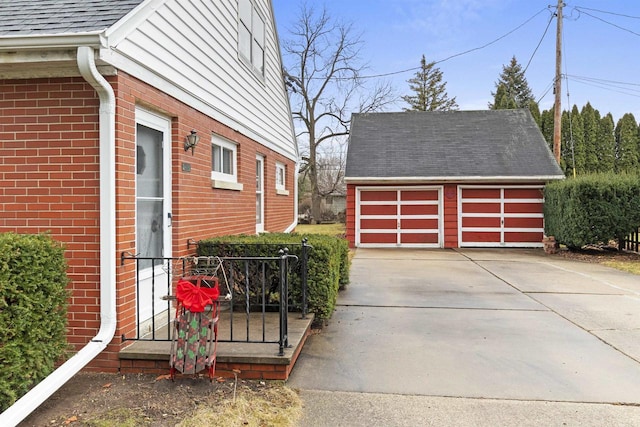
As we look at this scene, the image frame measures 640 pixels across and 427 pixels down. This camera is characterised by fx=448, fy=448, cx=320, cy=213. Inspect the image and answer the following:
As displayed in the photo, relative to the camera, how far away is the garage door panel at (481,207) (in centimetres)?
1482

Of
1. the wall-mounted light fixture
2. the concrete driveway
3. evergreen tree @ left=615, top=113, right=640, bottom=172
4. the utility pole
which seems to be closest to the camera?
the concrete driveway

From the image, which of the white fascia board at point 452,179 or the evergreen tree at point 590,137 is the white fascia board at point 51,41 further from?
the evergreen tree at point 590,137

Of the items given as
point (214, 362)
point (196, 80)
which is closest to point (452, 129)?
point (196, 80)

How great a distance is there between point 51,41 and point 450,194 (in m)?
13.1

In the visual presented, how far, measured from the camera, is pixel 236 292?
17.7ft

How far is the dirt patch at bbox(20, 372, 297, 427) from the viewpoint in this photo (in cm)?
303

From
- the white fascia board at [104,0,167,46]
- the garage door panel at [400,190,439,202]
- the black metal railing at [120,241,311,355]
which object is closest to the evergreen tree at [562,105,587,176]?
the garage door panel at [400,190,439,202]

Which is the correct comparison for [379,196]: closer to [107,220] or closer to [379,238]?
[379,238]

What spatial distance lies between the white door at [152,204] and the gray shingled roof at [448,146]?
32.9 feet

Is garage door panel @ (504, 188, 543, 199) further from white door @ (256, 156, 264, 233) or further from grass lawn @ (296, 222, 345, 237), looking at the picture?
white door @ (256, 156, 264, 233)

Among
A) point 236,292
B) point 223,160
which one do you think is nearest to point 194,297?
point 236,292

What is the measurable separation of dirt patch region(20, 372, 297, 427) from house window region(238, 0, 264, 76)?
549cm

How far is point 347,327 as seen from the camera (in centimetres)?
543

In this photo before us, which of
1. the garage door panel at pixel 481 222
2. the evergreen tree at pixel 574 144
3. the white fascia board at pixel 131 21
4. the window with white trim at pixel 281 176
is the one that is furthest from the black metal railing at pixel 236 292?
the evergreen tree at pixel 574 144
